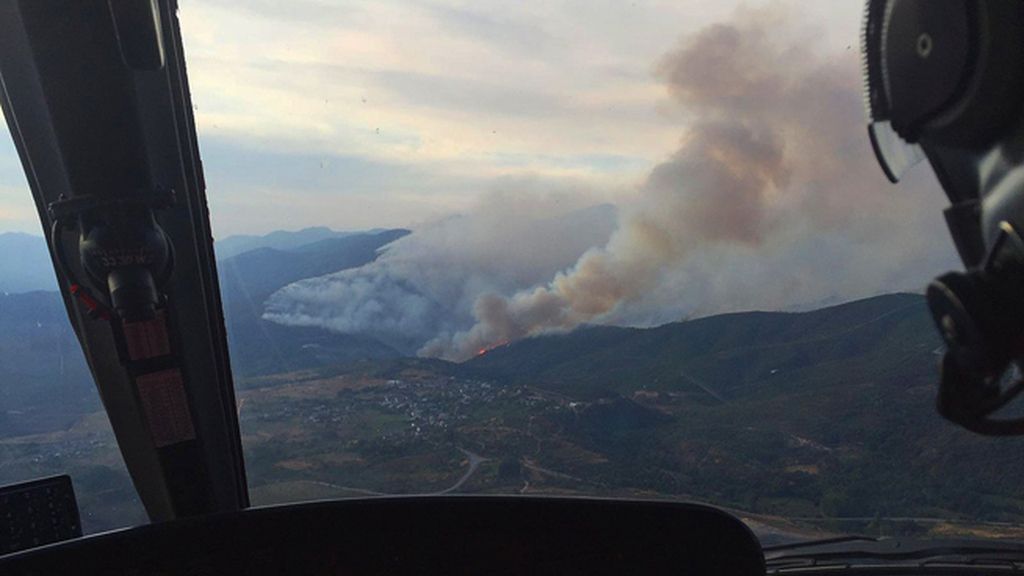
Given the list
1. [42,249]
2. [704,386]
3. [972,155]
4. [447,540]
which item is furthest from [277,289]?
[972,155]

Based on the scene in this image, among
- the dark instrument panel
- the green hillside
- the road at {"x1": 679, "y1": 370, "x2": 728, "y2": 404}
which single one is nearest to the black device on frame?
the dark instrument panel

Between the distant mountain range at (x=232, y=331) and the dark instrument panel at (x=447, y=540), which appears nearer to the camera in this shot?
the dark instrument panel at (x=447, y=540)

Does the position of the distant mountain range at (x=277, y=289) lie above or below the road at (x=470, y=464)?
above

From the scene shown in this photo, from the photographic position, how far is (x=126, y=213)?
199 centimetres

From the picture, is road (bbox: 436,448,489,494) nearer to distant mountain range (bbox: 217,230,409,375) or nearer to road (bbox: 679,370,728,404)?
distant mountain range (bbox: 217,230,409,375)

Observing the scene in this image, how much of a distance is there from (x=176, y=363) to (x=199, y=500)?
41cm

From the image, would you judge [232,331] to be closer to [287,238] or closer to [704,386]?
[287,238]

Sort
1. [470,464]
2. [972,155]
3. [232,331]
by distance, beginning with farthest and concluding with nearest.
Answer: [232,331], [470,464], [972,155]

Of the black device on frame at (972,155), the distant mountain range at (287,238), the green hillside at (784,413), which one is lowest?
the green hillside at (784,413)

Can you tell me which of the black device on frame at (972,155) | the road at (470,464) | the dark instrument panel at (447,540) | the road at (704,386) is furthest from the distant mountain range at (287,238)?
the black device on frame at (972,155)

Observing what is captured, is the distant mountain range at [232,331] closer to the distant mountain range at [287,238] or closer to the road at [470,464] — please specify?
the distant mountain range at [287,238]

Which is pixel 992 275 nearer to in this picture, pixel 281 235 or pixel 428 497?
pixel 428 497

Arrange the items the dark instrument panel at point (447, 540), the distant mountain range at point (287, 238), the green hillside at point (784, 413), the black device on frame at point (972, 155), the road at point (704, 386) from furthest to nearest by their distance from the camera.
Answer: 1. the distant mountain range at point (287, 238)
2. the road at point (704, 386)
3. the green hillside at point (784, 413)
4. the dark instrument panel at point (447, 540)
5. the black device on frame at point (972, 155)

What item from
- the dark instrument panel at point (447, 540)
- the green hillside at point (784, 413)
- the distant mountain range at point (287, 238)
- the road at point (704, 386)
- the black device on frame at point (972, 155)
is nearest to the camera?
the black device on frame at point (972, 155)
